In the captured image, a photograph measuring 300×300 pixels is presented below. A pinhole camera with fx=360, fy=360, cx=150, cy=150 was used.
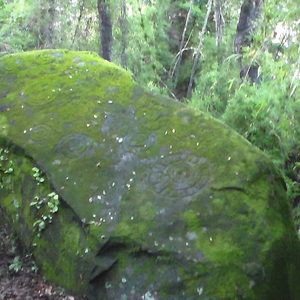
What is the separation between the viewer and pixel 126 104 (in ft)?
12.9

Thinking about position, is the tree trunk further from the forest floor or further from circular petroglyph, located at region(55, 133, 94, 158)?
the forest floor

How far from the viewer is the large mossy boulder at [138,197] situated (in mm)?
2850

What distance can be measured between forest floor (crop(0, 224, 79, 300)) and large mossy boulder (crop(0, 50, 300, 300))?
3.9 inches

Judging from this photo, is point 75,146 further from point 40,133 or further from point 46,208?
point 46,208

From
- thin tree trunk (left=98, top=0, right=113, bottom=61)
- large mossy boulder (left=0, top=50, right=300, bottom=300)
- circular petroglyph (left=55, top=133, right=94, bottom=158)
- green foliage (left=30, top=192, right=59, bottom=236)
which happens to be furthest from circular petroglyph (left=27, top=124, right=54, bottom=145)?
thin tree trunk (left=98, top=0, right=113, bottom=61)

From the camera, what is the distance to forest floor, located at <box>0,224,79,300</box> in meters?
3.08

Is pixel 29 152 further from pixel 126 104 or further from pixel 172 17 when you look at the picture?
pixel 172 17

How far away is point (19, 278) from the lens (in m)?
3.27

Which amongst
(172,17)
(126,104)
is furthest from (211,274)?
(172,17)

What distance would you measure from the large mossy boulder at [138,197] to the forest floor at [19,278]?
98mm

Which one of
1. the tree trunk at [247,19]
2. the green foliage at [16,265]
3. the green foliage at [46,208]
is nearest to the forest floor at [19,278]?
the green foliage at [16,265]

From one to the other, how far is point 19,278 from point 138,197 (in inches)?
51.8

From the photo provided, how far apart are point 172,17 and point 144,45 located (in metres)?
3.04

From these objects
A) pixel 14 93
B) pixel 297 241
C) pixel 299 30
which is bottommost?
pixel 297 241
